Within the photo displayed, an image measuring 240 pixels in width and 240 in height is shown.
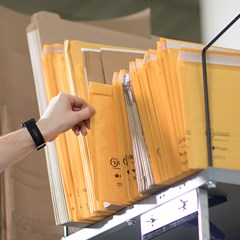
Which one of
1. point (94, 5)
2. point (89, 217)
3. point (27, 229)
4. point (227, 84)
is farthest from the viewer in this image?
point (94, 5)

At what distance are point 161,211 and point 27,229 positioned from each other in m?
0.75

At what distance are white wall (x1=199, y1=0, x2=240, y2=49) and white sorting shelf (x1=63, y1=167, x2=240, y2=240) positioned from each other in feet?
2.28

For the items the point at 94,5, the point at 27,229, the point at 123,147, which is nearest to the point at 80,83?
the point at 123,147

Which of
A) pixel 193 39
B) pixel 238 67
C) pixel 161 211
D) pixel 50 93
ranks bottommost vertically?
pixel 161 211

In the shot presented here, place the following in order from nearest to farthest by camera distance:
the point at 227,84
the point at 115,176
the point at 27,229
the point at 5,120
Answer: the point at 227,84 < the point at 115,176 < the point at 27,229 < the point at 5,120

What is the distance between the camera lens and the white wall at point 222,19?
1.98 m

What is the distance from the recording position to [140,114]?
125cm

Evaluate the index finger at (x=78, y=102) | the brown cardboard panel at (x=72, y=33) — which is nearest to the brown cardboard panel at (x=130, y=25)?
the brown cardboard panel at (x=72, y=33)

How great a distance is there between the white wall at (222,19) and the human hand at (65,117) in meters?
0.71

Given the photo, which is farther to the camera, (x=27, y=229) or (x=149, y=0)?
(x=149, y=0)

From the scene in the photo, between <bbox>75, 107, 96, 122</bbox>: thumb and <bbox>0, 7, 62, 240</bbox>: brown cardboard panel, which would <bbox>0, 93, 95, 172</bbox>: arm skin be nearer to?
<bbox>75, 107, 96, 122</bbox>: thumb

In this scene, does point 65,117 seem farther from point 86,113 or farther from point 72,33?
point 72,33

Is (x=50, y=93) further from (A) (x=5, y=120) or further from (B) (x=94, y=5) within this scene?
(B) (x=94, y=5)

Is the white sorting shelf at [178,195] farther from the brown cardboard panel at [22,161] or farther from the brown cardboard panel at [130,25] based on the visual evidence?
the brown cardboard panel at [130,25]
